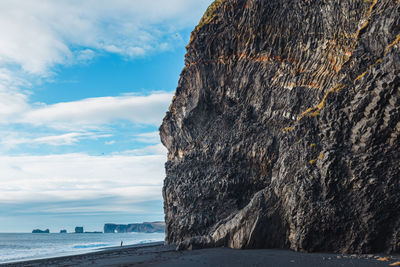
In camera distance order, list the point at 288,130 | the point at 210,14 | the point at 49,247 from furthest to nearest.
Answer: the point at 49,247, the point at 210,14, the point at 288,130

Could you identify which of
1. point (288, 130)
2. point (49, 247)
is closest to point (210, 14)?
point (288, 130)

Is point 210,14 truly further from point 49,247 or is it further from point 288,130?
point 49,247

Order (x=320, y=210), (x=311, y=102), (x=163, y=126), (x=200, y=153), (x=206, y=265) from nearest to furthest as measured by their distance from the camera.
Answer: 1. (x=206, y=265)
2. (x=320, y=210)
3. (x=311, y=102)
4. (x=200, y=153)
5. (x=163, y=126)

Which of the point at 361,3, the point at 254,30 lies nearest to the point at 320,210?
the point at 361,3

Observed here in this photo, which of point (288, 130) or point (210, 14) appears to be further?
point (210, 14)

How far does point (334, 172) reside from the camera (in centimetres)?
2358

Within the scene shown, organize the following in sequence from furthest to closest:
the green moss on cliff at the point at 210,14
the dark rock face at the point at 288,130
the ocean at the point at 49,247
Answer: the ocean at the point at 49,247 → the green moss on cliff at the point at 210,14 → the dark rock face at the point at 288,130

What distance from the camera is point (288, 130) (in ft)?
102

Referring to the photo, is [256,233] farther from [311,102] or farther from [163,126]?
[163,126]

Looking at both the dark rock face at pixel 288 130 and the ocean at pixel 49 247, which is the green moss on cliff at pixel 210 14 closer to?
the dark rock face at pixel 288 130

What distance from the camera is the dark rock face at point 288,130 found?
21.8 metres

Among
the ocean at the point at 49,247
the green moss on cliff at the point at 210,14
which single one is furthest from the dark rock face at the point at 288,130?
the ocean at the point at 49,247

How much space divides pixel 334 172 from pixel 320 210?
308 cm

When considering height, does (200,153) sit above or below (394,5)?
below
